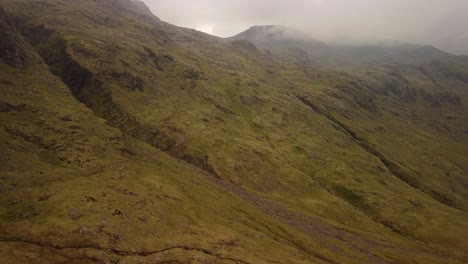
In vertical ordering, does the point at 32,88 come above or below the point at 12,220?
above

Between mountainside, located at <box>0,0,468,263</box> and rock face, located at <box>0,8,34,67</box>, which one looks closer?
mountainside, located at <box>0,0,468,263</box>

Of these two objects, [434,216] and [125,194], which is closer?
[125,194]

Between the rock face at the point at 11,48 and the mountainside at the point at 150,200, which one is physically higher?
the rock face at the point at 11,48

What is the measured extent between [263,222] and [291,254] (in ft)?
74.5

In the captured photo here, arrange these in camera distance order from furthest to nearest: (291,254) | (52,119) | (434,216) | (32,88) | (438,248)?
(434,216) < (438,248) < (32,88) < (52,119) < (291,254)

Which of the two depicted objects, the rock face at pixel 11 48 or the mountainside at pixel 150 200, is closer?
the mountainside at pixel 150 200

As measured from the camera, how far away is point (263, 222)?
12575cm

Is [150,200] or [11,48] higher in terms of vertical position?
[11,48]

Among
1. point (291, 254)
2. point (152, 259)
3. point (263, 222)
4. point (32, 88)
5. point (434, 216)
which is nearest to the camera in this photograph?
point (152, 259)

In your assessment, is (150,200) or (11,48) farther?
(11,48)

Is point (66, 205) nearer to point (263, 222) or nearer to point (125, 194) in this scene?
point (125, 194)

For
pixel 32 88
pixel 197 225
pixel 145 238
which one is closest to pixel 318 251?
pixel 197 225

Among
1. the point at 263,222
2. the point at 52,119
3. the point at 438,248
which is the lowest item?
the point at 438,248

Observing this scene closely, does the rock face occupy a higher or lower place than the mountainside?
higher
